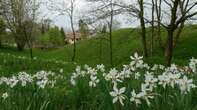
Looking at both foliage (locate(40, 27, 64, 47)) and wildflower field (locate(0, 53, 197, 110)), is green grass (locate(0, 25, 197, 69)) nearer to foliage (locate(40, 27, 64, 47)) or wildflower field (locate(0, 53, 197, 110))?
wildflower field (locate(0, 53, 197, 110))

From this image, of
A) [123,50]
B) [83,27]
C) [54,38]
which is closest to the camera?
[123,50]

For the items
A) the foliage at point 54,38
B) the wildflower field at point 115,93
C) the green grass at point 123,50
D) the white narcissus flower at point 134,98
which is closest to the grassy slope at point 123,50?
the green grass at point 123,50

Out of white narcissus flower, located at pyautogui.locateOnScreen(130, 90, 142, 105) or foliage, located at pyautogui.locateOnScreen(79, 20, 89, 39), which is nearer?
white narcissus flower, located at pyautogui.locateOnScreen(130, 90, 142, 105)

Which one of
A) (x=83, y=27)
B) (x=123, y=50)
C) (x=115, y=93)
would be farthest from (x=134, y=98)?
(x=83, y=27)

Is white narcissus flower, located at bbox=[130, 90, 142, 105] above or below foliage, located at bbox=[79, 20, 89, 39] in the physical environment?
below

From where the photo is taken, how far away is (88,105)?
4.48 m

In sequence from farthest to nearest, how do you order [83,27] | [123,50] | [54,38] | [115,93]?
[54,38], [83,27], [123,50], [115,93]

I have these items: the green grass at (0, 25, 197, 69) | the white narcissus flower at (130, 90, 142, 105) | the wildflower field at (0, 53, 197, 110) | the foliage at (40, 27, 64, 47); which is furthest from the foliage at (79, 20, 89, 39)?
the foliage at (40, 27, 64, 47)

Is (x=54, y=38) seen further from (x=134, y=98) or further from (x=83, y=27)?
(x=134, y=98)

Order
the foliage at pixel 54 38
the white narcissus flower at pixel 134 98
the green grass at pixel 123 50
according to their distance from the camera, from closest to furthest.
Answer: the white narcissus flower at pixel 134 98, the green grass at pixel 123 50, the foliage at pixel 54 38

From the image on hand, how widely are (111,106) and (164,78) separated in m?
0.50

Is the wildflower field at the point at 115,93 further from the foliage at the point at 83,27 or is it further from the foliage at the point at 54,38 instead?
the foliage at the point at 54,38

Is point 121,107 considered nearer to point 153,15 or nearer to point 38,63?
point 38,63

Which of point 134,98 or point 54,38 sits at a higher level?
point 54,38
